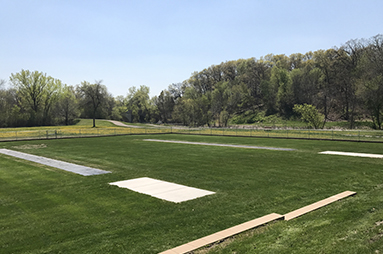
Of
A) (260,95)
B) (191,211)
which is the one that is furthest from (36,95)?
(191,211)

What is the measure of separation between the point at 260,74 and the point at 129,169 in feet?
285

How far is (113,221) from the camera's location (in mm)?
6008

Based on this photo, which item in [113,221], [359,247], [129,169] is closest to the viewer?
[359,247]

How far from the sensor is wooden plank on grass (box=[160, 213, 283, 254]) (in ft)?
14.9

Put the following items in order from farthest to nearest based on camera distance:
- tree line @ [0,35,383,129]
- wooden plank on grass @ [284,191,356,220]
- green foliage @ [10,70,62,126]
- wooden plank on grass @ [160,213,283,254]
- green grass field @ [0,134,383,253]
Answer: green foliage @ [10,70,62,126]
tree line @ [0,35,383,129]
wooden plank on grass @ [284,191,356,220]
green grass field @ [0,134,383,253]
wooden plank on grass @ [160,213,283,254]

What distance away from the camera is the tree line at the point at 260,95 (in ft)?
167

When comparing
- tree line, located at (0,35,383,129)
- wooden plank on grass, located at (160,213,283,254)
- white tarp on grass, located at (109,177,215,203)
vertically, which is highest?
tree line, located at (0,35,383,129)

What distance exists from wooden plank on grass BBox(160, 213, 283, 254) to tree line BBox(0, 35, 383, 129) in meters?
42.7

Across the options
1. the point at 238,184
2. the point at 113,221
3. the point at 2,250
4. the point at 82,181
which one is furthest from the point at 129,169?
the point at 2,250

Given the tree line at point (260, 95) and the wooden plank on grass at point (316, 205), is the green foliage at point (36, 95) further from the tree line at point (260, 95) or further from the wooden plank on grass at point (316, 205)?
the wooden plank on grass at point (316, 205)

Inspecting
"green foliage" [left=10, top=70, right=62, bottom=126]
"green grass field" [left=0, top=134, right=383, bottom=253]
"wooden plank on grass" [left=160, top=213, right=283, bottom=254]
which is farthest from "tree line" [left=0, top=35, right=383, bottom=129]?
"wooden plank on grass" [left=160, top=213, right=283, bottom=254]

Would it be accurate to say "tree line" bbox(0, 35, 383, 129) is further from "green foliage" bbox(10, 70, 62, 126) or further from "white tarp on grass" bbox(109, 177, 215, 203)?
"white tarp on grass" bbox(109, 177, 215, 203)

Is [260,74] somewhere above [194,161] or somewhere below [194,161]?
above

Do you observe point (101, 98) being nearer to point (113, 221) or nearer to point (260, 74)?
point (260, 74)
